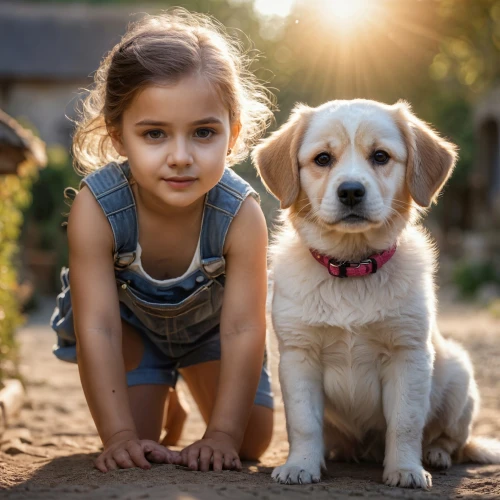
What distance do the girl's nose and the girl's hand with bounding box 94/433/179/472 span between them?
1119 mm

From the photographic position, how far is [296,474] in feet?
9.37

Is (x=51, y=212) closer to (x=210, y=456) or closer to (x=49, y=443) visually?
(x=49, y=443)

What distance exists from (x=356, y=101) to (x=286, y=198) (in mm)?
498

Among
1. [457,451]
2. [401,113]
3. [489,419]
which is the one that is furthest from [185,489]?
[489,419]

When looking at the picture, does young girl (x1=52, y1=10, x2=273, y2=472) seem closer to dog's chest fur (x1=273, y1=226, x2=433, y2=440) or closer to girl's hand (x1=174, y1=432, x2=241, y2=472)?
girl's hand (x1=174, y1=432, x2=241, y2=472)

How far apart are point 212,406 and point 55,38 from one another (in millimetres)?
23434

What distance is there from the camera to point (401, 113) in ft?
10.7

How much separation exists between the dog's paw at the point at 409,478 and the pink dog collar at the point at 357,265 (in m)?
0.77

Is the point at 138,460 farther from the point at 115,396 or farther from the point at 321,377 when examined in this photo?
the point at 321,377

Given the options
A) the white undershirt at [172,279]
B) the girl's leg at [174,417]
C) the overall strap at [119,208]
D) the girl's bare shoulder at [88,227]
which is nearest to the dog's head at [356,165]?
the white undershirt at [172,279]

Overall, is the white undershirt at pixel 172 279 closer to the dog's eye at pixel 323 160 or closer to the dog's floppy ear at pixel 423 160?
the dog's eye at pixel 323 160

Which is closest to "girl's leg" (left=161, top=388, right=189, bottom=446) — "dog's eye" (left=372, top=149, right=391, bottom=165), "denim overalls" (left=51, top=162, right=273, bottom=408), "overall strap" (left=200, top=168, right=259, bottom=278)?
"denim overalls" (left=51, top=162, right=273, bottom=408)

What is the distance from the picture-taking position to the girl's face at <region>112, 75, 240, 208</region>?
3141 millimetres

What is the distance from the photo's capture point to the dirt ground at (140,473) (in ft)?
8.31
